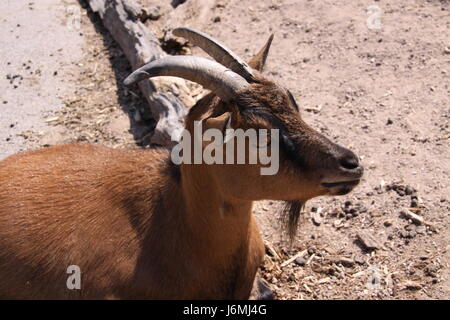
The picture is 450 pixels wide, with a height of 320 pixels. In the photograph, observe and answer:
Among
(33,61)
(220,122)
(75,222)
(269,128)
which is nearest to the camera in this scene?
(220,122)

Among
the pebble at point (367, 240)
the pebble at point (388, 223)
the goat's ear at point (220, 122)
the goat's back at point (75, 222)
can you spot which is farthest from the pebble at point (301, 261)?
the goat's ear at point (220, 122)

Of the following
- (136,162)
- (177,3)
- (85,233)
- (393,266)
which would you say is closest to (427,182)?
(393,266)

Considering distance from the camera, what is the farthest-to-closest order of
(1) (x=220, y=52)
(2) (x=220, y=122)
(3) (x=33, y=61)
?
(3) (x=33, y=61)
(1) (x=220, y=52)
(2) (x=220, y=122)

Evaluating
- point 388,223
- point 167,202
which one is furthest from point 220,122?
point 388,223

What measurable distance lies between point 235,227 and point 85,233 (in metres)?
1.23

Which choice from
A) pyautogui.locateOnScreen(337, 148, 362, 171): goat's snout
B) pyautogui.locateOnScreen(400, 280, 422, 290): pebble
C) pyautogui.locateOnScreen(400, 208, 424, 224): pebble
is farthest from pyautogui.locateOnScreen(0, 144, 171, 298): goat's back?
pyautogui.locateOnScreen(400, 208, 424, 224): pebble

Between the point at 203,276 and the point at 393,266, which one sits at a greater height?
the point at 203,276

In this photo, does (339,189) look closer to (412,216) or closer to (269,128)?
(269,128)

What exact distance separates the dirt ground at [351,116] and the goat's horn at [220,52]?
1660 millimetres

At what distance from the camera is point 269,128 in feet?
11.4

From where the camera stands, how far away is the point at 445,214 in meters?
5.14

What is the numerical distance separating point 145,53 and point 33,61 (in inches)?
85.1
